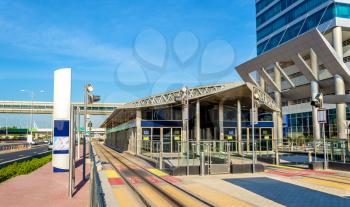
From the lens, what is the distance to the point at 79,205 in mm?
12359

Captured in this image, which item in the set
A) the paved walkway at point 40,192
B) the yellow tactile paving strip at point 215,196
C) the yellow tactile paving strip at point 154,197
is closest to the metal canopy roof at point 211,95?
the yellow tactile paving strip at point 215,196

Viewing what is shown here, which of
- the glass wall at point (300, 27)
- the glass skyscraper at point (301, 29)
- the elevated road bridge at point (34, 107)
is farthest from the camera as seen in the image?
the elevated road bridge at point (34, 107)

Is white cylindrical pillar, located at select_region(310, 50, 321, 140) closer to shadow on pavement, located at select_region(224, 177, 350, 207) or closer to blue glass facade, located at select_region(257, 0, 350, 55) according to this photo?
blue glass facade, located at select_region(257, 0, 350, 55)

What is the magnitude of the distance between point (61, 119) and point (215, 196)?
12.3 m

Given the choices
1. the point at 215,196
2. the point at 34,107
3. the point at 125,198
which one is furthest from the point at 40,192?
the point at 34,107

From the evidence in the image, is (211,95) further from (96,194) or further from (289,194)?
(96,194)

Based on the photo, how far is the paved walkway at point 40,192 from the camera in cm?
1277

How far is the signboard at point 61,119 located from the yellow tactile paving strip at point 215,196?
930cm

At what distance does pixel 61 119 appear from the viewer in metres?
22.8

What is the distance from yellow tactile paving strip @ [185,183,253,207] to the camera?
1314cm

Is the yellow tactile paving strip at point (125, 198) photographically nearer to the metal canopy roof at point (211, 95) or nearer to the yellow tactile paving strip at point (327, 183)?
the yellow tactile paving strip at point (327, 183)

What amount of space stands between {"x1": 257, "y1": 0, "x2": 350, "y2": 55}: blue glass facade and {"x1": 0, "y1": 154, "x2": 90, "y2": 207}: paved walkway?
5253 cm

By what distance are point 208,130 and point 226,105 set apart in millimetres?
4869

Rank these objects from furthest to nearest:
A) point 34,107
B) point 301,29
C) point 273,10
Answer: point 34,107
point 273,10
point 301,29
